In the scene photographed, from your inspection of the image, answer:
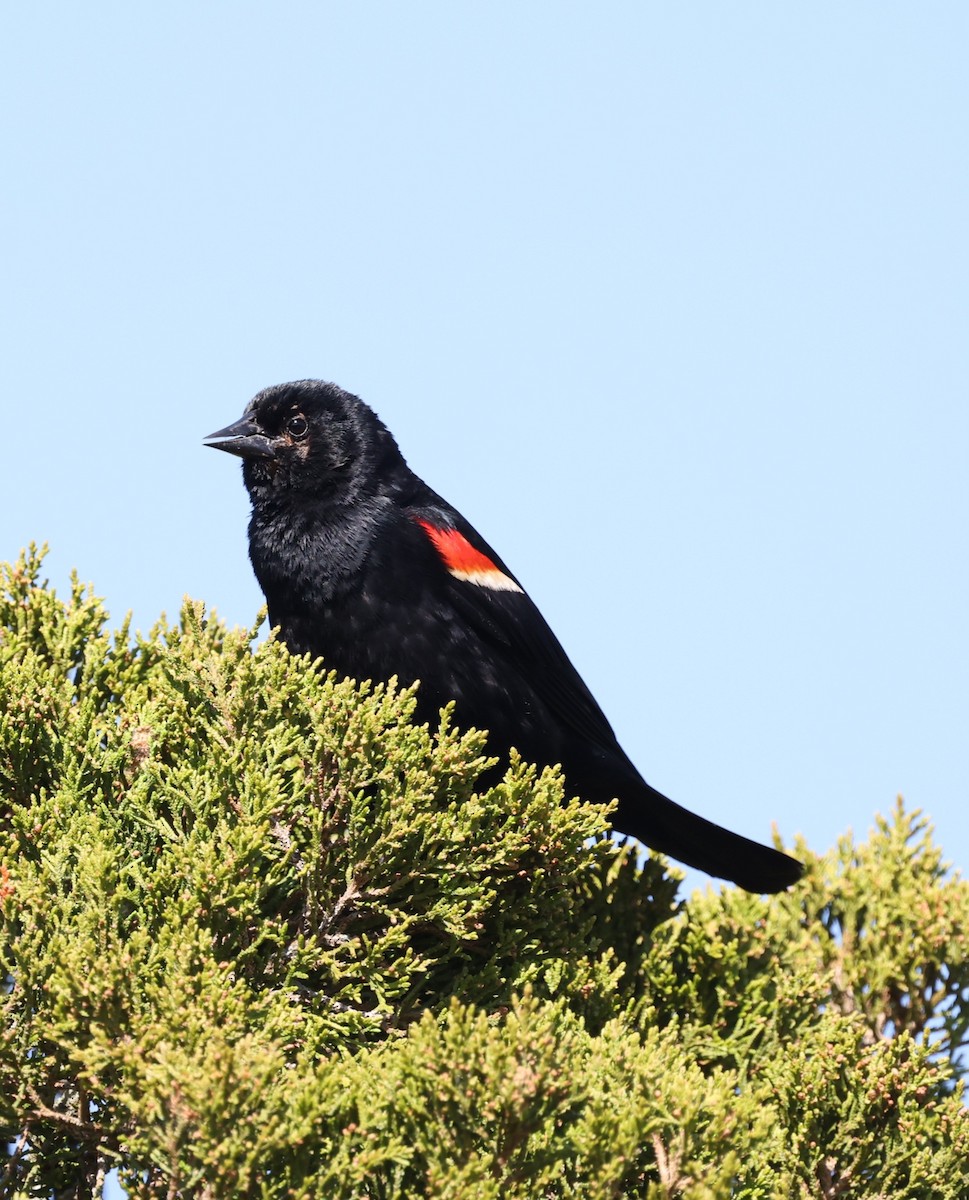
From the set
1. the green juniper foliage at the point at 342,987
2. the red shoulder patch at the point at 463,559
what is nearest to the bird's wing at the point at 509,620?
the red shoulder patch at the point at 463,559

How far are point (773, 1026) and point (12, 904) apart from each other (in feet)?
5.94

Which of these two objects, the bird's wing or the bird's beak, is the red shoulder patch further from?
the bird's beak

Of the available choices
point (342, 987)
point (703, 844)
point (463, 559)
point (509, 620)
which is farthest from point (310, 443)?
point (342, 987)

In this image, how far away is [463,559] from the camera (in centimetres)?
388

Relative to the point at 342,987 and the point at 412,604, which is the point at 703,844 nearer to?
the point at 412,604

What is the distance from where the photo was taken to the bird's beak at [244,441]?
160 inches

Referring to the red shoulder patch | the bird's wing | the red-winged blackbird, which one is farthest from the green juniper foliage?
the red shoulder patch

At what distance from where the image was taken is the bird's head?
Result: 3979mm

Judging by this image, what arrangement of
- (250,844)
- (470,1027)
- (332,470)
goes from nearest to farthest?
(470,1027), (250,844), (332,470)

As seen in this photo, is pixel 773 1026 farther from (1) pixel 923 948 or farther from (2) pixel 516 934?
(2) pixel 516 934

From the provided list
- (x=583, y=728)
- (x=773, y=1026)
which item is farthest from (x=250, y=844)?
(x=583, y=728)

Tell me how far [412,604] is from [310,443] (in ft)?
2.32

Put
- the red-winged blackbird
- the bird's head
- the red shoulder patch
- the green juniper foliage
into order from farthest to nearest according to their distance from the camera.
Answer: the bird's head, the red shoulder patch, the red-winged blackbird, the green juniper foliage

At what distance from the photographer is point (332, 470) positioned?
13.1ft
